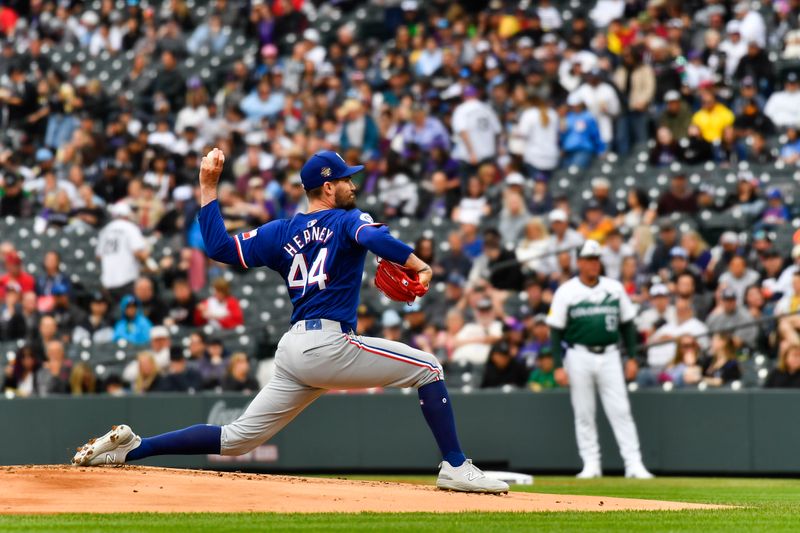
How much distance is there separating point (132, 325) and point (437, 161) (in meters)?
4.58

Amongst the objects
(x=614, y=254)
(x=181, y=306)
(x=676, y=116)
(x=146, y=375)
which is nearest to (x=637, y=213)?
(x=614, y=254)

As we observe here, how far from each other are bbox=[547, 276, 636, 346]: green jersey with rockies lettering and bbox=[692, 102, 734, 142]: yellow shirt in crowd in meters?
5.50

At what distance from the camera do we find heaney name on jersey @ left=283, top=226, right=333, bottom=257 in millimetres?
8617

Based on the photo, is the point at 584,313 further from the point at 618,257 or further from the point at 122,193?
the point at 122,193

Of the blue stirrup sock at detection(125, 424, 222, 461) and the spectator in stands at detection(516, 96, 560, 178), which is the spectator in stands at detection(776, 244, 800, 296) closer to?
the spectator in stands at detection(516, 96, 560, 178)

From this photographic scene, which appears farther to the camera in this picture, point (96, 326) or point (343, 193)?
point (96, 326)

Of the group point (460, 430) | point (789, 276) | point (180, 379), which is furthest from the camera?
point (180, 379)

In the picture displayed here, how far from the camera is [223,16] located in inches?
974

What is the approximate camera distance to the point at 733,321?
49.3ft

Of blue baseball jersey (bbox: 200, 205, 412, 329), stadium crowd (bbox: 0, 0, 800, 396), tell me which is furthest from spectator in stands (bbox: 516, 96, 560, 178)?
blue baseball jersey (bbox: 200, 205, 412, 329)

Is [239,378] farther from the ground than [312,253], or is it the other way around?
[312,253]

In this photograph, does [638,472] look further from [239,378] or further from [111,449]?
[111,449]

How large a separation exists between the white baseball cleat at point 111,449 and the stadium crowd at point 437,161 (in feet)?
21.7

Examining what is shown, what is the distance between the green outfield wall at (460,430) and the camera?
554 inches
